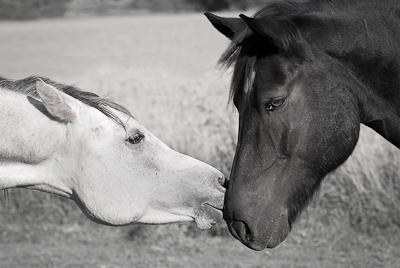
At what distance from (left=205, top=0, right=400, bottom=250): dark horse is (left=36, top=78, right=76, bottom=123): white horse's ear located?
0.96 m

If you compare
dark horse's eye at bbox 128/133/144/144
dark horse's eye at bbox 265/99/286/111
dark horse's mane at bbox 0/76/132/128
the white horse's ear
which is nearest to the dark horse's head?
dark horse's eye at bbox 265/99/286/111

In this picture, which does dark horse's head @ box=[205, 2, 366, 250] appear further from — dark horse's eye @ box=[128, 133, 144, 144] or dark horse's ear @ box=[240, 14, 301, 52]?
dark horse's eye @ box=[128, 133, 144, 144]

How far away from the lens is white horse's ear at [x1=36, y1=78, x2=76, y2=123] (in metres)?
2.51

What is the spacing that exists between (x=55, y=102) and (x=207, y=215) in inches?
43.8

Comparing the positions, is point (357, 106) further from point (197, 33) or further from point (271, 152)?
point (197, 33)

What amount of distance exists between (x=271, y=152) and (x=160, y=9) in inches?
1188

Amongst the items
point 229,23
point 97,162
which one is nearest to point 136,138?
point 97,162

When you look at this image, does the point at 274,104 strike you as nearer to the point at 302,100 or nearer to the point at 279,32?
the point at 302,100

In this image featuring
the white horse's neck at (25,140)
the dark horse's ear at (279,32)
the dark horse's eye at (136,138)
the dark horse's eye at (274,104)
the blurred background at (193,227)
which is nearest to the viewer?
the dark horse's ear at (279,32)

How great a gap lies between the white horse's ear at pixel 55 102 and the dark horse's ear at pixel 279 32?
1116 mm

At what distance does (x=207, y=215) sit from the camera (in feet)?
9.47

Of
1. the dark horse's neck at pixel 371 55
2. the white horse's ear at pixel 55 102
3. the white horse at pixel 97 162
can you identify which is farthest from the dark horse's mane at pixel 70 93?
the dark horse's neck at pixel 371 55

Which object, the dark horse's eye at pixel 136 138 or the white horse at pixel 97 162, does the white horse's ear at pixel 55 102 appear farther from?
the dark horse's eye at pixel 136 138

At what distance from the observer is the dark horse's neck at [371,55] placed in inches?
95.0
